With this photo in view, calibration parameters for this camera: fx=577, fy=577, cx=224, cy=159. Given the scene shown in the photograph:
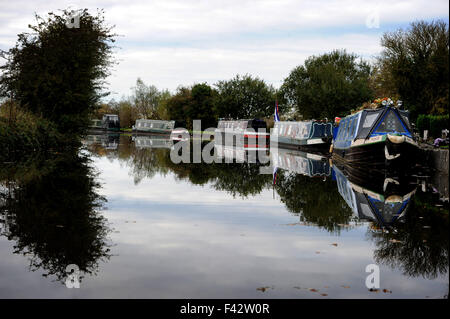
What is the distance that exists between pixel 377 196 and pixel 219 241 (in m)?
5.91

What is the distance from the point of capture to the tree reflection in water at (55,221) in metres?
6.29

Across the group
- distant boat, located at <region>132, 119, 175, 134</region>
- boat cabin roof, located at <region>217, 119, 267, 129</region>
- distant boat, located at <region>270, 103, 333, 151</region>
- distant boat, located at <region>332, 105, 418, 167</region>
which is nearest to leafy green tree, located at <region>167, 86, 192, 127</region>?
distant boat, located at <region>132, 119, 175, 134</region>

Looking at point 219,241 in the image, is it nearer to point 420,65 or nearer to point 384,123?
point 384,123

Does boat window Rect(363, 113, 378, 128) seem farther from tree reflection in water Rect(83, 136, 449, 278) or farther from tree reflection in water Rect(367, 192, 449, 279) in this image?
tree reflection in water Rect(367, 192, 449, 279)

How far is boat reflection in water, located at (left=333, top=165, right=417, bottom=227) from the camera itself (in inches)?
386

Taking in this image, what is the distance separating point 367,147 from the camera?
2047 cm

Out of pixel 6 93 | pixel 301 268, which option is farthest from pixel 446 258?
pixel 6 93

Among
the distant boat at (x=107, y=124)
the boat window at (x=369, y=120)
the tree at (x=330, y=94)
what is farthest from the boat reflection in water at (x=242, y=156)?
the distant boat at (x=107, y=124)

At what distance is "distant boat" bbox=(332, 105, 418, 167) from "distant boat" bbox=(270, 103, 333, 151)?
1262 cm

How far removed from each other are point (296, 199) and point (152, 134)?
207 ft

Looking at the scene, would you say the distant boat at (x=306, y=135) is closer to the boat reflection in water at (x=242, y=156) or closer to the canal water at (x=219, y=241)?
the boat reflection in water at (x=242, y=156)

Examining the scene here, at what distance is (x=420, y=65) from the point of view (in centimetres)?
4216
